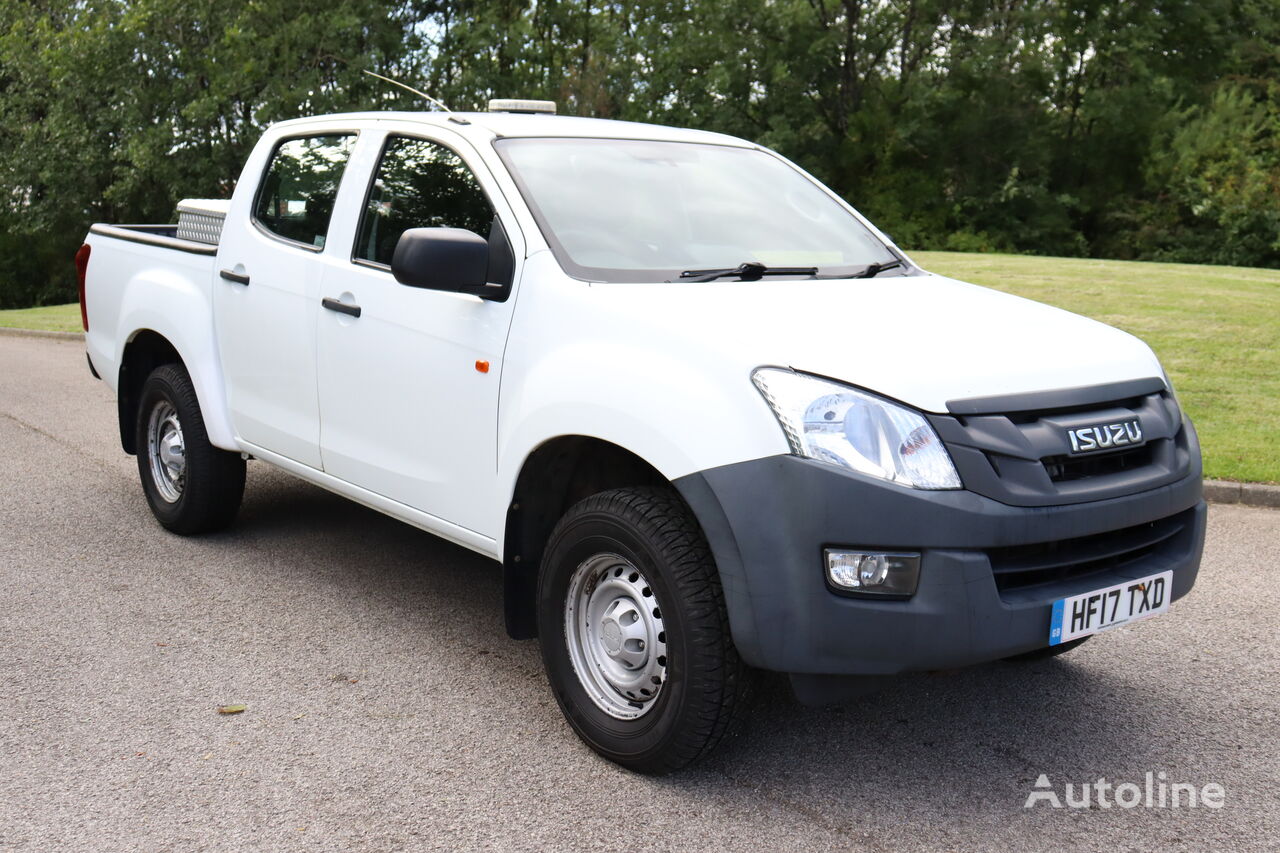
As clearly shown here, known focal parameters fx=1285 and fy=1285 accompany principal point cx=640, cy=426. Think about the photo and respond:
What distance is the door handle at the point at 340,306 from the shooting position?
187 inches

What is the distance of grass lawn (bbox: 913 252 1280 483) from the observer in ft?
28.4

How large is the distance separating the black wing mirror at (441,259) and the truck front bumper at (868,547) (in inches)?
43.3

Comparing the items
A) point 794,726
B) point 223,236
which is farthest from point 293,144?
point 794,726

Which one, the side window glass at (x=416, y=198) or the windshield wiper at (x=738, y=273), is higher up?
the side window glass at (x=416, y=198)

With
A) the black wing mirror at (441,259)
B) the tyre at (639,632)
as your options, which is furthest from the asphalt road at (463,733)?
the black wing mirror at (441,259)

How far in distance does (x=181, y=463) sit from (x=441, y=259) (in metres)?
2.85

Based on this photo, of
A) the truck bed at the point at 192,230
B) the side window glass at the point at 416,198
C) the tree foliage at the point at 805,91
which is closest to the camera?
the side window glass at the point at 416,198

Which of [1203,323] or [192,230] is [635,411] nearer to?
[192,230]

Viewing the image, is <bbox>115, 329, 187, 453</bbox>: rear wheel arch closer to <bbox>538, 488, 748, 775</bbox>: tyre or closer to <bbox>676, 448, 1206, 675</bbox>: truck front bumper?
<bbox>538, 488, 748, 775</bbox>: tyre

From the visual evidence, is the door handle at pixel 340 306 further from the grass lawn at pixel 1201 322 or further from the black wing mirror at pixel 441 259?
the grass lawn at pixel 1201 322

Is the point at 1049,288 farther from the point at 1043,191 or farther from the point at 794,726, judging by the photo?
the point at 1043,191

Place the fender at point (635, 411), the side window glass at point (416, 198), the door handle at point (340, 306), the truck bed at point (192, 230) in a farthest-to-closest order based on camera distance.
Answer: the truck bed at point (192, 230) → the door handle at point (340, 306) → the side window glass at point (416, 198) → the fender at point (635, 411)

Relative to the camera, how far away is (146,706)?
4227 mm

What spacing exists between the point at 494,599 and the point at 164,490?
2.03m
